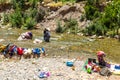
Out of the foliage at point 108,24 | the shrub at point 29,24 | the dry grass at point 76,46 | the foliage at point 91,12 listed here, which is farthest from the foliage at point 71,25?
the shrub at point 29,24

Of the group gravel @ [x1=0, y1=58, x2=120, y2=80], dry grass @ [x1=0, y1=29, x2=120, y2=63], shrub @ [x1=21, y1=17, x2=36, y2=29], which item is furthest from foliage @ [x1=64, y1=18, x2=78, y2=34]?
gravel @ [x1=0, y1=58, x2=120, y2=80]

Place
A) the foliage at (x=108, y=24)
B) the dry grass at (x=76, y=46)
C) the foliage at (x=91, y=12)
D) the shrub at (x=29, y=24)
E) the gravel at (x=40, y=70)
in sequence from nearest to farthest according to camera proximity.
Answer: the gravel at (x=40, y=70) → the dry grass at (x=76, y=46) → the foliage at (x=108, y=24) → the foliage at (x=91, y=12) → the shrub at (x=29, y=24)

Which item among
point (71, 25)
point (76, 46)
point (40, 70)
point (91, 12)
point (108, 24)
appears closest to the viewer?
point (40, 70)

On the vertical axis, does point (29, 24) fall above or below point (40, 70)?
below

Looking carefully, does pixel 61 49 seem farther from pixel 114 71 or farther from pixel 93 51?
pixel 114 71

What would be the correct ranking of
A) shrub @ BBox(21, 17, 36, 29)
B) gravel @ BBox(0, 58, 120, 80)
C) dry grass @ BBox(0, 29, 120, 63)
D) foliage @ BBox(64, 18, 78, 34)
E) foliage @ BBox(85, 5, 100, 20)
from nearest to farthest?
gravel @ BBox(0, 58, 120, 80)
dry grass @ BBox(0, 29, 120, 63)
foliage @ BBox(64, 18, 78, 34)
foliage @ BBox(85, 5, 100, 20)
shrub @ BBox(21, 17, 36, 29)

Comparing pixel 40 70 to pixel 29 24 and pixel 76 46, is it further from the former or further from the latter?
pixel 29 24

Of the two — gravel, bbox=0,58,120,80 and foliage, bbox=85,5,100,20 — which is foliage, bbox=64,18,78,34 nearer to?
foliage, bbox=85,5,100,20

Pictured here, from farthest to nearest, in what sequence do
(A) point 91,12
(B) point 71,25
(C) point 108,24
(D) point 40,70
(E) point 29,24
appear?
1. (A) point 91,12
2. (E) point 29,24
3. (B) point 71,25
4. (C) point 108,24
5. (D) point 40,70

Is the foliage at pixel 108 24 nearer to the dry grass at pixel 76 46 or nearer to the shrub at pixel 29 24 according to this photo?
the dry grass at pixel 76 46

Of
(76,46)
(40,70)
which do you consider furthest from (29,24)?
(40,70)

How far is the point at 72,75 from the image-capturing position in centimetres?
2073

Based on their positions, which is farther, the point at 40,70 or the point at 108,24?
the point at 108,24

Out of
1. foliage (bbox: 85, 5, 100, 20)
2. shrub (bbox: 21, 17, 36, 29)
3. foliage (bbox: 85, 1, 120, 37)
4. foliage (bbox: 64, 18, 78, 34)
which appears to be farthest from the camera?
shrub (bbox: 21, 17, 36, 29)
